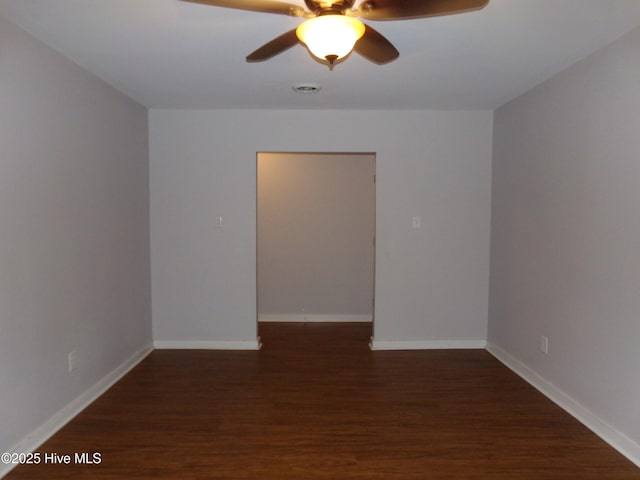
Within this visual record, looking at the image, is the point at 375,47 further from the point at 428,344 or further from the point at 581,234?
the point at 428,344

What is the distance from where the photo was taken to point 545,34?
223 cm

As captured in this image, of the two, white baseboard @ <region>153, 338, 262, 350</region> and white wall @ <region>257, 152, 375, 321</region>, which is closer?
white baseboard @ <region>153, 338, 262, 350</region>

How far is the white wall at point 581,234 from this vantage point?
7.28 feet

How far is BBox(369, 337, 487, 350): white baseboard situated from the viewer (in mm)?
3977

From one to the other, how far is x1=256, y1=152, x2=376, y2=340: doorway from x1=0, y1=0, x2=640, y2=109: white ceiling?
→ 154 cm

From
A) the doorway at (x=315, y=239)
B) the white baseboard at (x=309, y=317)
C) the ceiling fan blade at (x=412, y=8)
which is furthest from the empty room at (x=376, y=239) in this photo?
the doorway at (x=315, y=239)

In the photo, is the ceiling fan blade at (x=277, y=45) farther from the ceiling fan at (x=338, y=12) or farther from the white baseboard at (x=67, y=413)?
the white baseboard at (x=67, y=413)

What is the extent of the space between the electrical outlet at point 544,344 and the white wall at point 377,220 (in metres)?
0.93

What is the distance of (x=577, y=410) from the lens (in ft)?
8.67

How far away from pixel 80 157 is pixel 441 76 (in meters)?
2.48

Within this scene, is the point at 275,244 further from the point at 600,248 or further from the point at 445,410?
the point at 600,248

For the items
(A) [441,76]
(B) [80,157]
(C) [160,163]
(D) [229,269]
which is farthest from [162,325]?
(A) [441,76]

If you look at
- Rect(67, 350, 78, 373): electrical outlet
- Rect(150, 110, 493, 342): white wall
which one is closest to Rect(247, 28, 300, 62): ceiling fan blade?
Rect(150, 110, 493, 342): white wall

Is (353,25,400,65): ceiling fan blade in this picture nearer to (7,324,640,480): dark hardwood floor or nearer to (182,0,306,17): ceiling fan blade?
(182,0,306,17): ceiling fan blade
